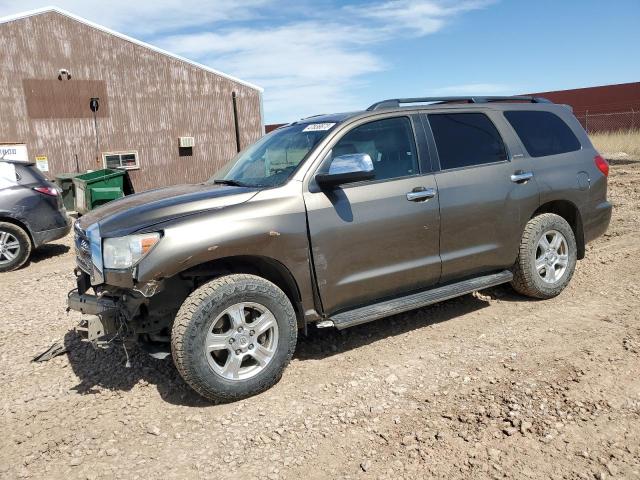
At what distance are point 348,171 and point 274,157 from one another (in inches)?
34.4

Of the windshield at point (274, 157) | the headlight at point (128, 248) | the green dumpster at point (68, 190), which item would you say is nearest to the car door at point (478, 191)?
the windshield at point (274, 157)

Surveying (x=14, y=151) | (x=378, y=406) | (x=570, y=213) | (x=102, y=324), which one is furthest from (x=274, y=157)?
(x=14, y=151)

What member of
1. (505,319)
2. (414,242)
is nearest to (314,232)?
(414,242)

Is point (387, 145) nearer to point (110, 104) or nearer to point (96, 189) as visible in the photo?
point (96, 189)

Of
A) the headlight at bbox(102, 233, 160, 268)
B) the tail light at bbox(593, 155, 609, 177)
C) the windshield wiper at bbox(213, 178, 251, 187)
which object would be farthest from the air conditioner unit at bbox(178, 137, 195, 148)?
the headlight at bbox(102, 233, 160, 268)

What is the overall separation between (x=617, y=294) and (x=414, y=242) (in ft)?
8.09

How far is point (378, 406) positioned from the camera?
341 cm

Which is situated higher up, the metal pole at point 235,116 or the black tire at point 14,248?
the metal pole at point 235,116

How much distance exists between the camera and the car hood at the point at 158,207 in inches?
135

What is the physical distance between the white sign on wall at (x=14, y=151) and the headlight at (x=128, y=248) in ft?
51.4

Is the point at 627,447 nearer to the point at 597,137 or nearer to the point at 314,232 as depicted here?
the point at 314,232

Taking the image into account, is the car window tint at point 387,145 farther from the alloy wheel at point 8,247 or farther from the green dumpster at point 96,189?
the green dumpster at point 96,189

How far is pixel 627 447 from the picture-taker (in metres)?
2.79

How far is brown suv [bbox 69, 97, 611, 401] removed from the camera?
3.41 metres
